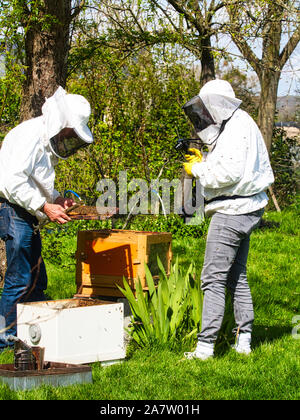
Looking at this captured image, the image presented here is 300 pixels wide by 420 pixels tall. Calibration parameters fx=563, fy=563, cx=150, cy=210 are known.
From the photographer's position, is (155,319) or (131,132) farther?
(131,132)

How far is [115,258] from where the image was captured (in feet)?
12.8

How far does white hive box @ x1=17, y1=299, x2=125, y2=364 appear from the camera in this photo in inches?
122

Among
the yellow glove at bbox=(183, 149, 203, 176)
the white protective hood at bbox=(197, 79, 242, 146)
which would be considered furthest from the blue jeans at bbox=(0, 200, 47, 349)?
the white protective hood at bbox=(197, 79, 242, 146)

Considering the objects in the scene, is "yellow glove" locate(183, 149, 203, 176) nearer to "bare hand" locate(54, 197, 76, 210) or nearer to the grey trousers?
the grey trousers

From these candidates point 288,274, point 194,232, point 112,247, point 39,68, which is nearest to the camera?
point 112,247

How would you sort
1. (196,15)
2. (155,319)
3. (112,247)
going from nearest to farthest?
(155,319)
(112,247)
(196,15)

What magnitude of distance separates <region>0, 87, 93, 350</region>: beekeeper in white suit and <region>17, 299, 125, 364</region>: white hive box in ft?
0.86

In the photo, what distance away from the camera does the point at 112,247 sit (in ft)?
12.9

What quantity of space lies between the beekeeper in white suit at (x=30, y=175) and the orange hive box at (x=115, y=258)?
498mm

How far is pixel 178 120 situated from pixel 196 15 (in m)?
2.19

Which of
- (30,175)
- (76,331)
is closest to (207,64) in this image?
(30,175)

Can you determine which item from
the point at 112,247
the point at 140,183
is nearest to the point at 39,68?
the point at 112,247

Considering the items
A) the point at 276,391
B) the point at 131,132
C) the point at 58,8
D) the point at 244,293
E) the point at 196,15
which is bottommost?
the point at 276,391

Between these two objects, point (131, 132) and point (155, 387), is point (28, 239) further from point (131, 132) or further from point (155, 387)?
point (131, 132)
